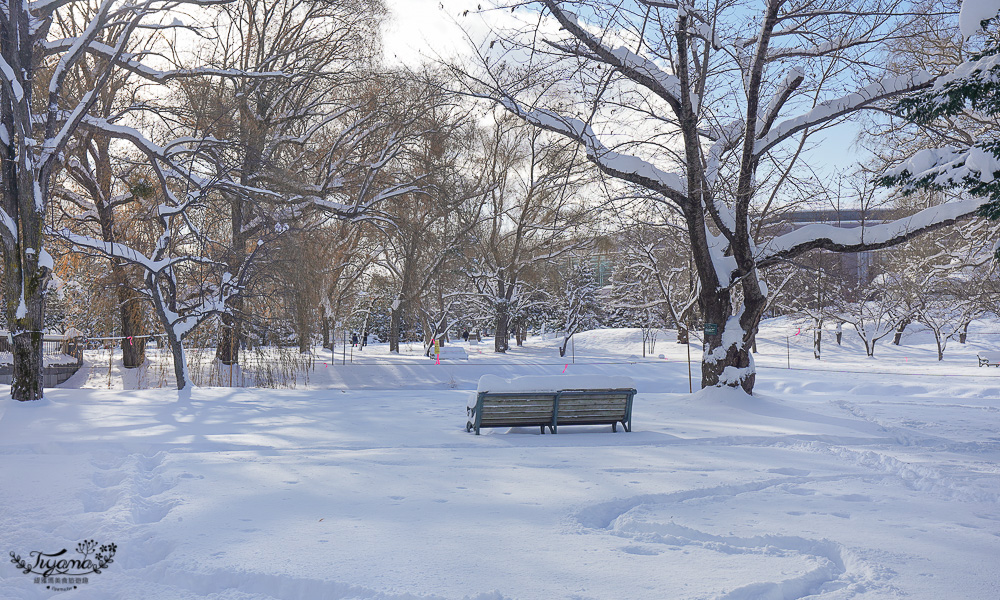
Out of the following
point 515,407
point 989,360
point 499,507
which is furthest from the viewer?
point 989,360

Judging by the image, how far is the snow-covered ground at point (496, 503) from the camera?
4.38 metres

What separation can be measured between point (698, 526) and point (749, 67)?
32.4 ft

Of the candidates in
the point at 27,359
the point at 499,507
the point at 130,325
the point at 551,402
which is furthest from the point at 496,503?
the point at 130,325

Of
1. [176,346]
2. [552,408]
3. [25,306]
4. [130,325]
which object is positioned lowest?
[552,408]

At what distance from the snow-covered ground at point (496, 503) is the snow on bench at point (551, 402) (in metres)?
0.28

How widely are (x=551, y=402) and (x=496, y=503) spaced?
4.53 m

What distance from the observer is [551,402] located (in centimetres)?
1063

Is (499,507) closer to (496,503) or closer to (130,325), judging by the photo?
(496,503)

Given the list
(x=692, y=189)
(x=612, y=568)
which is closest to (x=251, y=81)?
(x=692, y=189)

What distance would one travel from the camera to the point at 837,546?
5.07m

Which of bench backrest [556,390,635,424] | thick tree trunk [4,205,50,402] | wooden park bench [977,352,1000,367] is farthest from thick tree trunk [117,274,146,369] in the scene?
wooden park bench [977,352,1000,367]

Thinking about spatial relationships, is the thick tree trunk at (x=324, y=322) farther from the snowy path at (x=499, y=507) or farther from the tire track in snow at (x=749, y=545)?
the tire track in snow at (x=749, y=545)

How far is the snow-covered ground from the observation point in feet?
14.4

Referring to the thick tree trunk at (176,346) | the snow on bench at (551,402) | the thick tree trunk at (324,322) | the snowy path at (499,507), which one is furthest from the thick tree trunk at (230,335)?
the snow on bench at (551,402)
